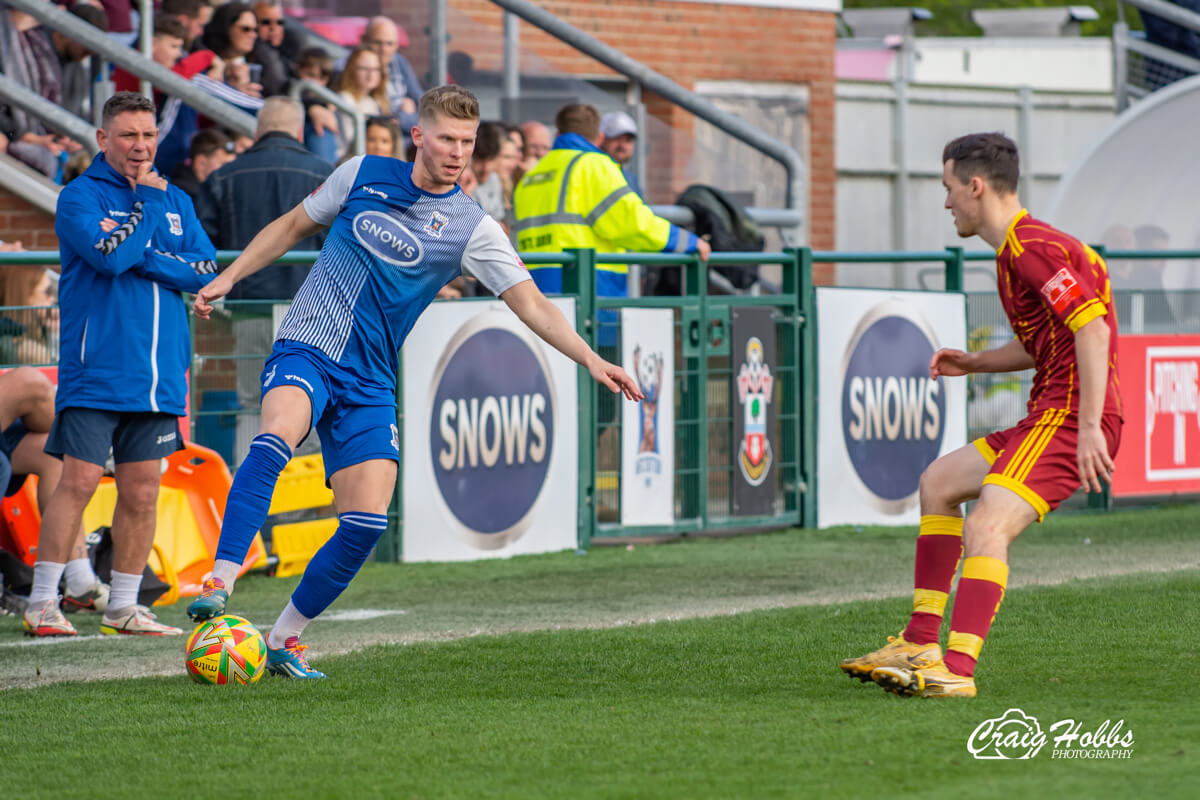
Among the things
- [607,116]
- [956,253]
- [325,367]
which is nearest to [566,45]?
[607,116]

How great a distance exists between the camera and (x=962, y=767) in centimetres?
433

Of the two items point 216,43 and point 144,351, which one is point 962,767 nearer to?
point 144,351

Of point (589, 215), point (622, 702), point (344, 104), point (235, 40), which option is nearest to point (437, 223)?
point (622, 702)

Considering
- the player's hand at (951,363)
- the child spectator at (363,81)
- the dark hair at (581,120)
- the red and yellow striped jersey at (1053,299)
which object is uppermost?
the child spectator at (363,81)

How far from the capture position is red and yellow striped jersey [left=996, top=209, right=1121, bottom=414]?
208 inches

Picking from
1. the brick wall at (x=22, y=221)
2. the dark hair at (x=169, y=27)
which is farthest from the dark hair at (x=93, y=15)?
the brick wall at (x=22, y=221)

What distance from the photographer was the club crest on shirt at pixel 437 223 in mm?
6094

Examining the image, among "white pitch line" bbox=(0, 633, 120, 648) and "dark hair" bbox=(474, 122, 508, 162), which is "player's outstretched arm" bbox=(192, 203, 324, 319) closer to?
"white pitch line" bbox=(0, 633, 120, 648)

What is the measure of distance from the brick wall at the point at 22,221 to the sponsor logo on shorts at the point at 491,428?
3.05m

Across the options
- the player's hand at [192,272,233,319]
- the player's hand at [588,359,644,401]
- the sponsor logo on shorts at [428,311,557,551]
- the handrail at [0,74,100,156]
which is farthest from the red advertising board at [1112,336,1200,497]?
the player's hand at [192,272,233,319]

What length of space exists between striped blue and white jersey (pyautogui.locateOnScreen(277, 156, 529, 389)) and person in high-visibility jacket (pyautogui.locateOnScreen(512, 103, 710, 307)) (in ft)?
14.6

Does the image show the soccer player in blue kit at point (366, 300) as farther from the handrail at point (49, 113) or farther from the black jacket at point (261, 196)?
the handrail at point (49, 113)

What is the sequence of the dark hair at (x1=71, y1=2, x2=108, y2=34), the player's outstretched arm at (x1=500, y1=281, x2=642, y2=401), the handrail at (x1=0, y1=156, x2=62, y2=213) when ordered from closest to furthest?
the player's outstretched arm at (x1=500, y1=281, x2=642, y2=401) < the handrail at (x1=0, y1=156, x2=62, y2=213) < the dark hair at (x1=71, y1=2, x2=108, y2=34)

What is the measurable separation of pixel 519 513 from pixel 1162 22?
10818 mm
